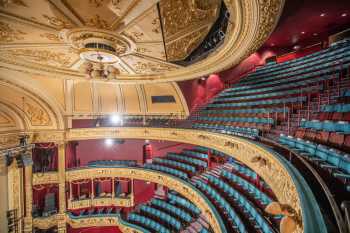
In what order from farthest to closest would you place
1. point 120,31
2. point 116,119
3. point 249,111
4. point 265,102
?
point 116,119
point 249,111
point 265,102
point 120,31

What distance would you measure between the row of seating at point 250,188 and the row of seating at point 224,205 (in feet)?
1.59

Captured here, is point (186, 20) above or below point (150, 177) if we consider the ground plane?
above

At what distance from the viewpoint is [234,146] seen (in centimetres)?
421

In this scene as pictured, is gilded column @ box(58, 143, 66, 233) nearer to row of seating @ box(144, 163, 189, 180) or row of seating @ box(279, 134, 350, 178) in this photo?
row of seating @ box(144, 163, 189, 180)

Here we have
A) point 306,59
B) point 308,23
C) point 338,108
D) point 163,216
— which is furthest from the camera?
point 306,59

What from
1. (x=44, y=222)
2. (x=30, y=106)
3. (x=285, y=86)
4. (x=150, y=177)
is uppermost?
(x=285, y=86)

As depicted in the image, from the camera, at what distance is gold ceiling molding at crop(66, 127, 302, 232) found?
1.86 meters

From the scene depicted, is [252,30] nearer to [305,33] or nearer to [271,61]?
[305,33]

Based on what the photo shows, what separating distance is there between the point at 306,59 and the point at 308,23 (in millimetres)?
1222

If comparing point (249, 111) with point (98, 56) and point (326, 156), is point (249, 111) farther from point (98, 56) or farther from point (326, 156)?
point (98, 56)

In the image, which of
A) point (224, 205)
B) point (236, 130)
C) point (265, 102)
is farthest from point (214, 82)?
point (224, 205)

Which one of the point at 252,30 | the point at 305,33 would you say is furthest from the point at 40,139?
the point at 305,33

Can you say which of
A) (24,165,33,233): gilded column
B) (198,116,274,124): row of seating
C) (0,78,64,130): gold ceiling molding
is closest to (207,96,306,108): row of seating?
(198,116,274,124): row of seating

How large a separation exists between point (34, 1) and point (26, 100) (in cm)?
539
